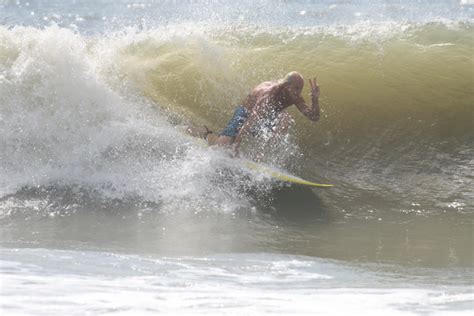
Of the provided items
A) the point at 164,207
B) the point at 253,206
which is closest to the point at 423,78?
the point at 253,206

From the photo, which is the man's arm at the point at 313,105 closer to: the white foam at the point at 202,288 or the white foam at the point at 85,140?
the white foam at the point at 85,140

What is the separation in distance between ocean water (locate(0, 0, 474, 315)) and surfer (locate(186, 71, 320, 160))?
20 cm

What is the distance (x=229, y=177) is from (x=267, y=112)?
87 centimetres

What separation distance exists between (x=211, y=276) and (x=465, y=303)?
153cm

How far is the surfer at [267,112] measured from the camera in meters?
7.50

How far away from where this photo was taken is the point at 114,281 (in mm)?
4164

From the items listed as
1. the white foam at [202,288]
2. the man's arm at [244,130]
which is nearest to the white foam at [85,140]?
the man's arm at [244,130]

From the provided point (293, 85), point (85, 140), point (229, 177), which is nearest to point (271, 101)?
point (293, 85)

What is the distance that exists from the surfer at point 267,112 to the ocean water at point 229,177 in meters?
0.20

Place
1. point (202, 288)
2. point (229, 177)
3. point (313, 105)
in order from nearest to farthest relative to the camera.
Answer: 1. point (202, 288)
2. point (229, 177)
3. point (313, 105)

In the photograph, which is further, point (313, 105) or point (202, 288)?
point (313, 105)

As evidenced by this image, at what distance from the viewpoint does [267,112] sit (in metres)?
7.55

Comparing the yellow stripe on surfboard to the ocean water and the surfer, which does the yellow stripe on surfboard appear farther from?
the surfer

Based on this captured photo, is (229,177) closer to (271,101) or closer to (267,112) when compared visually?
(267,112)
